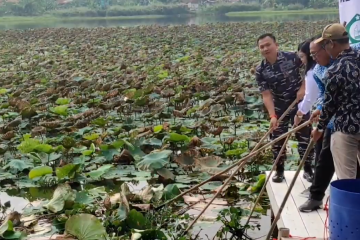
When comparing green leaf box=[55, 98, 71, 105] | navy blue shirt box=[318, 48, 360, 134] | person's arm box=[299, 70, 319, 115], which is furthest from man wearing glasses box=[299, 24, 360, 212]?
green leaf box=[55, 98, 71, 105]

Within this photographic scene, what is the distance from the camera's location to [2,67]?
13.0 m

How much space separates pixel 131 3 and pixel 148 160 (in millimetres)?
51101

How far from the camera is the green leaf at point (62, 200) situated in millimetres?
3992

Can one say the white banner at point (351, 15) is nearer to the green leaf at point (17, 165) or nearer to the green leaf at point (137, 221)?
the green leaf at point (137, 221)

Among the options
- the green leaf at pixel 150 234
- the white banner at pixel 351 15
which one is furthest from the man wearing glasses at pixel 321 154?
the green leaf at pixel 150 234

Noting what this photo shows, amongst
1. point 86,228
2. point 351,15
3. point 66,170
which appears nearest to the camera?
point 86,228

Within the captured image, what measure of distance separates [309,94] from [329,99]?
2.66 ft

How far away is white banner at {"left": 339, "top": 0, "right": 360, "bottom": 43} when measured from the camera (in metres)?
3.77

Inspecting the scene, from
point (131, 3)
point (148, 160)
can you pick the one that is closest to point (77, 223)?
point (148, 160)

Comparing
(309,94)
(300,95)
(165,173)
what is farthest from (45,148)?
(309,94)

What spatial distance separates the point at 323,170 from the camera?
3150 mm

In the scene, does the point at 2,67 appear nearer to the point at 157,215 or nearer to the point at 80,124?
the point at 80,124

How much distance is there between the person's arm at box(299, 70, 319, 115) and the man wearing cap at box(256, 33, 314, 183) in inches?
6.8

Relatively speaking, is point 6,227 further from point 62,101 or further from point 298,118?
point 62,101
